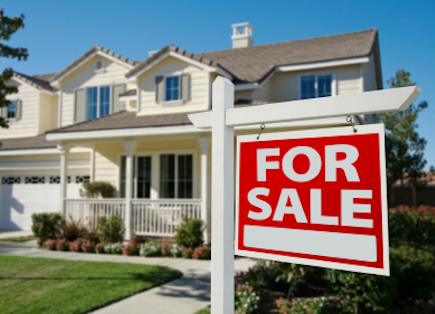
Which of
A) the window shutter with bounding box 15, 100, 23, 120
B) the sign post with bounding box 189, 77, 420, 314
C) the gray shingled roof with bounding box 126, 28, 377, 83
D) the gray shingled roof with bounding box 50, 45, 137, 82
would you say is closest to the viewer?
the sign post with bounding box 189, 77, 420, 314

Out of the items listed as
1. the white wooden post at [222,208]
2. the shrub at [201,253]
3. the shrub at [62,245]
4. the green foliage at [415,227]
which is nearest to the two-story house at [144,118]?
the shrub at [201,253]

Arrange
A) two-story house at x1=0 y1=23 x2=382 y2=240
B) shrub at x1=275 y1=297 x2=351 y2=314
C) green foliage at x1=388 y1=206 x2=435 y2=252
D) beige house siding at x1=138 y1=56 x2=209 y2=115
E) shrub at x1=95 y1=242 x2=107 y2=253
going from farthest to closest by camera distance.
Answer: beige house siding at x1=138 y1=56 x2=209 y2=115
two-story house at x1=0 y1=23 x2=382 y2=240
shrub at x1=95 y1=242 x2=107 y2=253
green foliage at x1=388 y1=206 x2=435 y2=252
shrub at x1=275 y1=297 x2=351 y2=314

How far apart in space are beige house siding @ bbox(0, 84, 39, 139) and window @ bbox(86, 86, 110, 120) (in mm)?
3097

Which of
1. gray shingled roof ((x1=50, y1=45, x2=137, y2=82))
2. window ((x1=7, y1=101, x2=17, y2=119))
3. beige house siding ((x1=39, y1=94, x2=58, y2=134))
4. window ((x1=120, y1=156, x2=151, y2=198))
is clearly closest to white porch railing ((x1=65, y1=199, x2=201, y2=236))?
window ((x1=120, y1=156, x2=151, y2=198))

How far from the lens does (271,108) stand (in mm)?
2240

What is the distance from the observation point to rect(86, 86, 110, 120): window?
15.2 meters

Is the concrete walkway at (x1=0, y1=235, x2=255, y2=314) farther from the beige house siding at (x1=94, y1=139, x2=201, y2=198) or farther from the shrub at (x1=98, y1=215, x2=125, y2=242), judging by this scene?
the beige house siding at (x1=94, y1=139, x2=201, y2=198)

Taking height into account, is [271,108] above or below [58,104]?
below

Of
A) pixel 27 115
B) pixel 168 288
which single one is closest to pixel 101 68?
pixel 27 115

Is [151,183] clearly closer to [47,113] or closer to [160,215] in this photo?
[160,215]

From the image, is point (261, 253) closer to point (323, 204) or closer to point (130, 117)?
point (323, 204)

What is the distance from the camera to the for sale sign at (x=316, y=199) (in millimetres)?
1849

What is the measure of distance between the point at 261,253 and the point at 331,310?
325 cm

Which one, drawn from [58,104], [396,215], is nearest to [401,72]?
[396,215]
